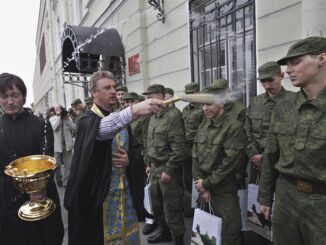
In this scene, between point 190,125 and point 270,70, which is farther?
point 190,125

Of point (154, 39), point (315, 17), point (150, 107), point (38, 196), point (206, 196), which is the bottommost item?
point (206, 196)

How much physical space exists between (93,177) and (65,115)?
541 centimetres

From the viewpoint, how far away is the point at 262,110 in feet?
11.9

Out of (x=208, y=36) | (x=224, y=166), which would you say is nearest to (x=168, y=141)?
(x=224, y=166)

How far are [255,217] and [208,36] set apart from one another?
3529 mm

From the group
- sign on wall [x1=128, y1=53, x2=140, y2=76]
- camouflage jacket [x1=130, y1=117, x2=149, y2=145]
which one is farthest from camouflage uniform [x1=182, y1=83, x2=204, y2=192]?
sign on wall [x1=128, y1=53, x2=140, y2=76]

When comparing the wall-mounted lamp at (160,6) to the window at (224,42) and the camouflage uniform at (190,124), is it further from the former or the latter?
the camouflage uniform at (190,124)

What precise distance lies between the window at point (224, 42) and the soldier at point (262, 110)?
3.56 feet

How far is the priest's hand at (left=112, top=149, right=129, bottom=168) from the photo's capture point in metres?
2.48

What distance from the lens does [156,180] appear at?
4.02 meters

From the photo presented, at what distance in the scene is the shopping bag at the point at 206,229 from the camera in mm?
2742

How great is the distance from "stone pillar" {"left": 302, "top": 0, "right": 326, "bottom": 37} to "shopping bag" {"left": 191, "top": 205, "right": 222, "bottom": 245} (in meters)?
2.17

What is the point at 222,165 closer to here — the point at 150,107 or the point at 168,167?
the point at 168,167

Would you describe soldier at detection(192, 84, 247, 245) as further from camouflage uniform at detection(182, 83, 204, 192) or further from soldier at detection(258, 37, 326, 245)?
camouflage uniform at detection(182, 83, 204, 192)
